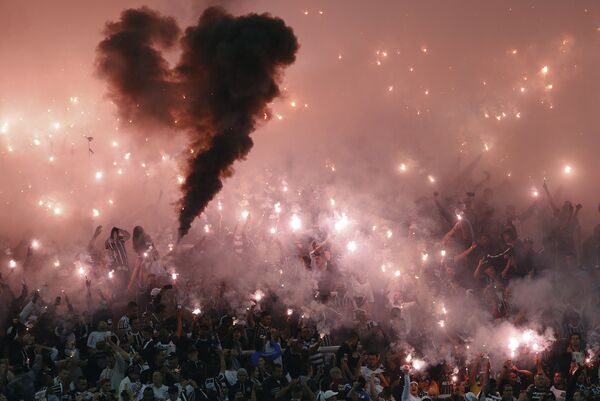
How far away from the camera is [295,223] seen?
13766 millimetres

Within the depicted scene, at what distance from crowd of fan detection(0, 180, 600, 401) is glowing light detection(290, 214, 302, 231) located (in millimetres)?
2496

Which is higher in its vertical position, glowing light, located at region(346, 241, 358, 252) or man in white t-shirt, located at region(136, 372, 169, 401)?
glowing light, located at region(346, 241, 358, 252)

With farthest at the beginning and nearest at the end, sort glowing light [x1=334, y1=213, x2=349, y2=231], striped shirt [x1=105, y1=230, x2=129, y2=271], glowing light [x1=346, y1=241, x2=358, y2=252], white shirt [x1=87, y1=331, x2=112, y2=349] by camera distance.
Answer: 1. glowing light [x1=334, y1=213, x2=349, y2=231]
2. glowing light [x1=346, y1=241, x2=358, y2=252]
3. striped shirt [x1=105, y1=230, x2=129, y2=271]
4. white shirt [x1=87, y1=331, x2=112, y2=349]

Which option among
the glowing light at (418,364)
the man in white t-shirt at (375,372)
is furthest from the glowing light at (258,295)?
the man in white t-shirt at (375,372)

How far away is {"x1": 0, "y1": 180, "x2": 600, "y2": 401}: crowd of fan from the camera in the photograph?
649 centimetres

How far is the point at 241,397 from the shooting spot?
6207mm

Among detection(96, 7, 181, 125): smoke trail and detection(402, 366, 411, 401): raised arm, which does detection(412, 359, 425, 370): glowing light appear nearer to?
detection(402, 366, 411, 401): raised arm

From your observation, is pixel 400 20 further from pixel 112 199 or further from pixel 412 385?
pixel 412 385

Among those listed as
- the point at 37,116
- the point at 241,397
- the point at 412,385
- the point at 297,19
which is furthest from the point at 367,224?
the point at 297,19

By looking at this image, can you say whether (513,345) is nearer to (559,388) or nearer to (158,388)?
(559,388)

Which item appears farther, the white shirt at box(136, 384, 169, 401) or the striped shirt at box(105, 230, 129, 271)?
the striped shirt at box(105, 230, 129, 271)

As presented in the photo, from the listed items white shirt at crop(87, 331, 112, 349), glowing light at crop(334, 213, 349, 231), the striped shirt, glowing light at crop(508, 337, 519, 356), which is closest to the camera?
white shirt at crop(87, 331, 112, 349)

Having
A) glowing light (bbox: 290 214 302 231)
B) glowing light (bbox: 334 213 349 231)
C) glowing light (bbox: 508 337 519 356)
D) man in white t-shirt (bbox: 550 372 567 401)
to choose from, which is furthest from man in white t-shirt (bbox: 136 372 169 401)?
glowing light (bbox: 334 213 349 231)

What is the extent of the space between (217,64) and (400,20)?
16.6m
